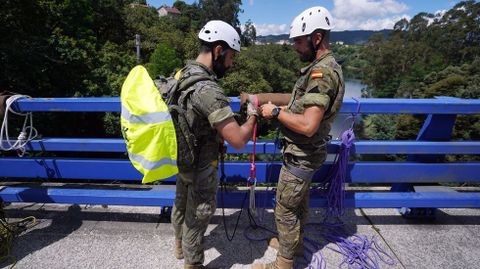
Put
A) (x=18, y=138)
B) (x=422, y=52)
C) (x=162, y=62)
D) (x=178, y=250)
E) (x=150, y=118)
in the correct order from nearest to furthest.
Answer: (x=150, y=118) < (x=178, y=250) < (x=18, y=138) < (x=162, y=62) < (x=422, y=52)

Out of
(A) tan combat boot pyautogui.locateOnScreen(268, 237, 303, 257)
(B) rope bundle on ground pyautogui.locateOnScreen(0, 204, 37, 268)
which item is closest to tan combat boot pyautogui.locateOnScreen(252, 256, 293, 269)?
(A) tan combat boot pyautogui.locateOnScreen(268, 237, 303, 257)

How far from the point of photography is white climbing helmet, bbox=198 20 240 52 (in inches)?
90.5

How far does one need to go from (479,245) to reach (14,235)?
4.39 m

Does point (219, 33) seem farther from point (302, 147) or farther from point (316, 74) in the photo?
point (302, 147)

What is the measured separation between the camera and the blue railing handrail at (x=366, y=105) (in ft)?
9.64

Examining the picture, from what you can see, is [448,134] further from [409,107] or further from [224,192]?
[224,192]

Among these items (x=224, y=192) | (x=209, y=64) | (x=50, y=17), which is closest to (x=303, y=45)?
(x=209, y=64)

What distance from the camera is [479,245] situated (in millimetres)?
3158

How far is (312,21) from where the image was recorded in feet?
7.70

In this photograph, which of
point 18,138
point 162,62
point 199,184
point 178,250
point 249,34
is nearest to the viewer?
point 199,184

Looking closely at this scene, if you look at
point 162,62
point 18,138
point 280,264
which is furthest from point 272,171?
point 162,62

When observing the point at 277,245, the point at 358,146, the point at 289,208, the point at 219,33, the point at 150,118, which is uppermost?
the point at 219,33

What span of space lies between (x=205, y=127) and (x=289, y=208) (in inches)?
36.2

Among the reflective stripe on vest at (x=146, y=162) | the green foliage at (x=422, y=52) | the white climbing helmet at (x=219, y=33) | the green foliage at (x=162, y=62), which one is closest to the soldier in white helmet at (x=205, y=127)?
the white climbing helmet at (x=219, y=33)
